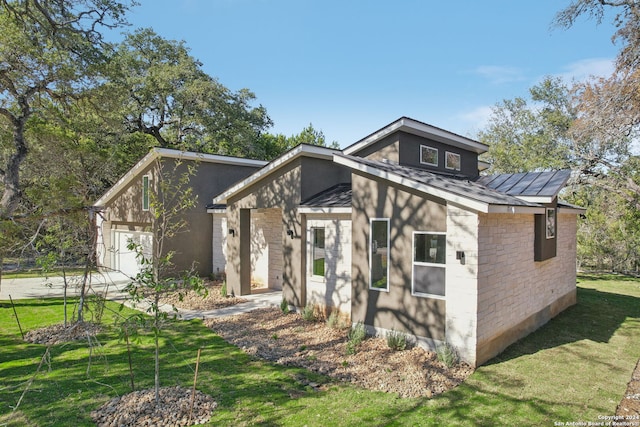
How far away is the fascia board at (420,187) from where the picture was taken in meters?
6.70

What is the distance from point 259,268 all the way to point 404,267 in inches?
326

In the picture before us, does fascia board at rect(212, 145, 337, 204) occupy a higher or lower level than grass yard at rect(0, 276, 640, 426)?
higher

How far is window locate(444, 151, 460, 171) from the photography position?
1315cm

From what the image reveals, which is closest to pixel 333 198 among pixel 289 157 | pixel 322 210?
pixel 322 210

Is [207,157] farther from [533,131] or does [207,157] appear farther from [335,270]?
[533,131]

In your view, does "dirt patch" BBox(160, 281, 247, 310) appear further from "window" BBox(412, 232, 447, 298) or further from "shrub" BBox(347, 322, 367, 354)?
"window" BBox(412, 232, 447, 298)

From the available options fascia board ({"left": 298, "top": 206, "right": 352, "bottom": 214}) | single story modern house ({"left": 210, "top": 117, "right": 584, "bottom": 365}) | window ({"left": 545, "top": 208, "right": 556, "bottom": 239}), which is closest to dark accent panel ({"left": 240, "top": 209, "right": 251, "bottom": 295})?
single story modern house ({"left": 210, "top": 117, "right": 584, "bottom": 365})

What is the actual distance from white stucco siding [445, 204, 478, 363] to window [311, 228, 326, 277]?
4.17 m

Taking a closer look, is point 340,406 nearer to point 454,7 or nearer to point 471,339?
point 471,339

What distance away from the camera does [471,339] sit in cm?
696

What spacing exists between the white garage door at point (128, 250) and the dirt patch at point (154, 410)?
12.7 metres

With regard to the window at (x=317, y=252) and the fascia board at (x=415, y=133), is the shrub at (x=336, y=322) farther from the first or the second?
the fascia board at (x=415, y=133)

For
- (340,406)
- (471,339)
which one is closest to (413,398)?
(340,406)

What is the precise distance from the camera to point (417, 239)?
786 centimetres
